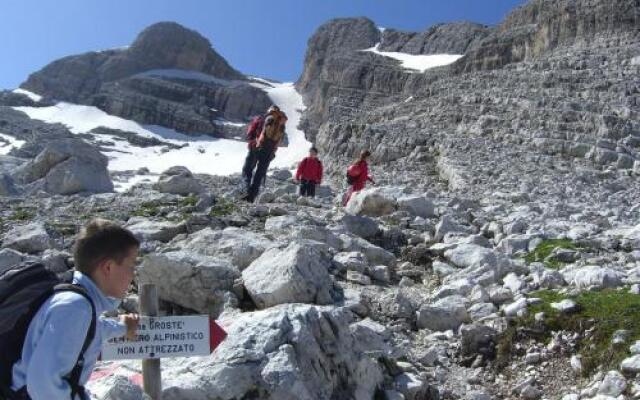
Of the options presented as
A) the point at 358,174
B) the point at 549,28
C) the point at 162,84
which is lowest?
the point at 358,174

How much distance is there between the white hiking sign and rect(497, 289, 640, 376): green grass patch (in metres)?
3.84

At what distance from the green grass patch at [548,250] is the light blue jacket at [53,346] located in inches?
310

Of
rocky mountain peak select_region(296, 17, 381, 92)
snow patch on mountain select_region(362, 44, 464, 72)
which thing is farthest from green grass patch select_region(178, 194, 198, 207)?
rocky mountain peak select_region(296, 17, 381, 92)

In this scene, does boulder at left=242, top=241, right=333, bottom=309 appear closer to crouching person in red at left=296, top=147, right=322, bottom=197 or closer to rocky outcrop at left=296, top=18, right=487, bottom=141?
crouching person in red at left=296, top=147, right=322, bottom=197

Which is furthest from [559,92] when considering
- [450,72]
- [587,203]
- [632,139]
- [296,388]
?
[450,72]

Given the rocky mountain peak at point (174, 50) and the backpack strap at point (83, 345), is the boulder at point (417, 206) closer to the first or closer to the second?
the backpack strap at point (83, 345)

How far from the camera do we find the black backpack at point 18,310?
3.13 meters

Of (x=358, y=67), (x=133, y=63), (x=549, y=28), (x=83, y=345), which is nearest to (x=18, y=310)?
(x=83, y=345)

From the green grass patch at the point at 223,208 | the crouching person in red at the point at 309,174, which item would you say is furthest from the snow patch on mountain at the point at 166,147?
the green grass patch at the point at 223,208

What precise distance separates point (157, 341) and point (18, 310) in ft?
5.08

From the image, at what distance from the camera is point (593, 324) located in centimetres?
727

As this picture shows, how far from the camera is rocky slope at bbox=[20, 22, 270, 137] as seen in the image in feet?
373

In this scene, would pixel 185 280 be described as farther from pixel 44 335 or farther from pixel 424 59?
pixel 424 59

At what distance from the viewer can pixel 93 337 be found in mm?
3312
